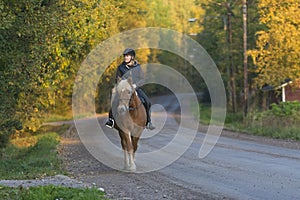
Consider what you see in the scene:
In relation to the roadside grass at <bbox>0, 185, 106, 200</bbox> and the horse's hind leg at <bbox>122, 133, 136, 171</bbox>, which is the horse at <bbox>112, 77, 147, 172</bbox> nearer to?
the horse's hind leg at <bbox>122, 133, 136, 171</bbox>

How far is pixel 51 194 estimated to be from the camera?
9992 mm

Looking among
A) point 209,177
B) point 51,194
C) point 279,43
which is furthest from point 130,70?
point 279,43

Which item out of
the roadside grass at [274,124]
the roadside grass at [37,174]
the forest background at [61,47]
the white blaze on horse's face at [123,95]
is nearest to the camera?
the roadside grass at [37,174]

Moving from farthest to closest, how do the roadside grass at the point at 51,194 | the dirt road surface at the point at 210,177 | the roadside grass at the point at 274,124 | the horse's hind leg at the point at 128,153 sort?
the roadside grass at the point at 274,124 < the horse's hind leg at the point at 128,153 < the dirt road surface at the point at 210,177 < the roadside grass at the point at 51,194

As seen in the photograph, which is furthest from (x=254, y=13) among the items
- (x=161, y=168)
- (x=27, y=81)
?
(x=161, y=168)

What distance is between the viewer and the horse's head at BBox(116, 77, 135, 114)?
14122 mm

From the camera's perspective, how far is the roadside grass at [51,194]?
9711 mm

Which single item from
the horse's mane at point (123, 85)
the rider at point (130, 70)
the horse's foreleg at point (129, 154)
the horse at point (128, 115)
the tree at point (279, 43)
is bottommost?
the horse's foreleg at point (129, 154)

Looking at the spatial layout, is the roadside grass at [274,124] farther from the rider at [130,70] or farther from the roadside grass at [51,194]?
the roadside grass at [51,194]

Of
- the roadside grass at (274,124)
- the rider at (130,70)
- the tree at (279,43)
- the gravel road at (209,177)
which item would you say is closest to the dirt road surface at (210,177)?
the gravel road at (209,177)

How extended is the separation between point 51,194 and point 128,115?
4882 mm

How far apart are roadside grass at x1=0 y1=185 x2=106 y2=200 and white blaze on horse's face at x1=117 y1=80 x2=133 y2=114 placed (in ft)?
12.7

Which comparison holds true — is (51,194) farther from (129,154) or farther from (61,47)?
(61,47)

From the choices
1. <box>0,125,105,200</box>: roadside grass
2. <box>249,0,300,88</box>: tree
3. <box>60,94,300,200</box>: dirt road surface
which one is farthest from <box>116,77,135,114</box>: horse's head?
<box>249,0,300,88</box>: tree
